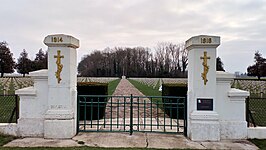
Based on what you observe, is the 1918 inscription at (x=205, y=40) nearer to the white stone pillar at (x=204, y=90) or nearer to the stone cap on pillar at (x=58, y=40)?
the white stone pillar at (x=204, y=90)

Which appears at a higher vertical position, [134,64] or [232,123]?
[134,64]

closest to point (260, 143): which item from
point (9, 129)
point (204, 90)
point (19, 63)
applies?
point (204, 90)

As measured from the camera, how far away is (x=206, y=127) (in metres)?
5.98

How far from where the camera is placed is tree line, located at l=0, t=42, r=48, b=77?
181ft

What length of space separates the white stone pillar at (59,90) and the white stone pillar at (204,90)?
3324 mm

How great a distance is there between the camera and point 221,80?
617 centimetres

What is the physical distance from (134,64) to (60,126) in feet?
250

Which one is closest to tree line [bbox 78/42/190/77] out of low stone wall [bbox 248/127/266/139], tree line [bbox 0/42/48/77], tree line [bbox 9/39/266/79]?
tree line [bbox 9/39/266/79]

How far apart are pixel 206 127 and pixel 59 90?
4045 millimetres

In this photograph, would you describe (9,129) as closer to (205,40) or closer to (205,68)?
(205,68)

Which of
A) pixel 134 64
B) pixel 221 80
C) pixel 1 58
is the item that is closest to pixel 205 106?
pixel 221 80

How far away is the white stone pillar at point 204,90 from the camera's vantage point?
5.98 meters

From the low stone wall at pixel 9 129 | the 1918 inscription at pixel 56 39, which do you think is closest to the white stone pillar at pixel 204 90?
the 1918 inscription at pixel 56 39

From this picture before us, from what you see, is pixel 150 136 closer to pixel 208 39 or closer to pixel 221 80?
pixel 221 80
